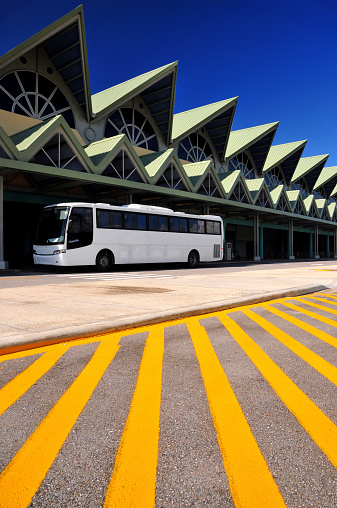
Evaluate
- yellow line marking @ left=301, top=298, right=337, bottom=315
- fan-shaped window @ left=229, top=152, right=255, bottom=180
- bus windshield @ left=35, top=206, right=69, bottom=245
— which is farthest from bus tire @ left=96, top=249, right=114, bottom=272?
fan-shaped window @ left=229, top=152, right=255, bottom=180

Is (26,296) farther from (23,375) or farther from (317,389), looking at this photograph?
(317,389)

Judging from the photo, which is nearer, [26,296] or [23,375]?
[23,375]

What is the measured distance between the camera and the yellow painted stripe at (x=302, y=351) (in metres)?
3.99

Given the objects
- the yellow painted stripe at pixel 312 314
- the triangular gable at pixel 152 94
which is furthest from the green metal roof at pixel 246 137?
the yellow painted stripe at pixel 312 314

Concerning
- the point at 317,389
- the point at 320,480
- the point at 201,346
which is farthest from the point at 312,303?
the point at 320,480

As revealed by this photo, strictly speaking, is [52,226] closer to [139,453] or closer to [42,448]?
[42,448]

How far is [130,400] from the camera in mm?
3242

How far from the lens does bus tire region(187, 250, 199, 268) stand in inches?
1018

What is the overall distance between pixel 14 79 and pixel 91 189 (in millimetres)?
8794

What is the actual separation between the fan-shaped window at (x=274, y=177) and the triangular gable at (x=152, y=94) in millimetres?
23364

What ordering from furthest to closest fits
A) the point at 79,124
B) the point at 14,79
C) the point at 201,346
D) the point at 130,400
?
the point at 79,124 < the point at 14,79 < the point at 201,346 < the point at 130,400

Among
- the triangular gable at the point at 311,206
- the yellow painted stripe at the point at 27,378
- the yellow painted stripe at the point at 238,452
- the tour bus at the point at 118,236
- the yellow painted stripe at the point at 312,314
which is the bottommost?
the yellow painted stripe at the point at 312,314

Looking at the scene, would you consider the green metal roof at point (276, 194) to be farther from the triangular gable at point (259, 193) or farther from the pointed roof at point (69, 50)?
the pointed roof at point (69, 50)

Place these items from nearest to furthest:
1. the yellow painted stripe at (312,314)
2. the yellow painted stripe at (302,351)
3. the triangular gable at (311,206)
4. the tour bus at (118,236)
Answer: the yellow painted stripe at (302,351) → the yellow painted stripe at (312,314) → the tour bus at (118,236) → the triangular gable at (311,206)
